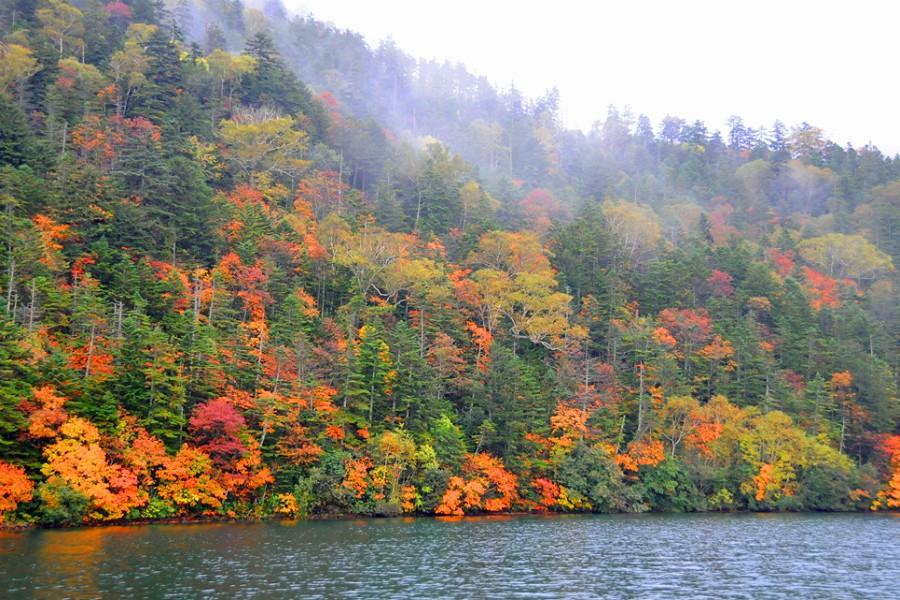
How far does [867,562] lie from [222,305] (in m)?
45.1

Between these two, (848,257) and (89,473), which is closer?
(89,473)

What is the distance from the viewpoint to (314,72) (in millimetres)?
135875

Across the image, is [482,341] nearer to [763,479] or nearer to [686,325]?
[686,325]

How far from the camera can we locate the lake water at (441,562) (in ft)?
85.4

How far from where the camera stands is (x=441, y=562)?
32.2m

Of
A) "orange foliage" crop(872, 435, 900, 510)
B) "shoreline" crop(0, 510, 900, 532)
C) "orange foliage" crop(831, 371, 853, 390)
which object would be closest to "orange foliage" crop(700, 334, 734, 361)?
"orange foliage" crop(831, 371, 853, 390)

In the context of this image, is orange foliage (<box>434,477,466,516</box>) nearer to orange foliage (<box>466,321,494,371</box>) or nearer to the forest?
the forest

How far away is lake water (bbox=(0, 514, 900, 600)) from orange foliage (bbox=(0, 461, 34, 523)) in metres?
1.99

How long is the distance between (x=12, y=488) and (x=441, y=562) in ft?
73.9

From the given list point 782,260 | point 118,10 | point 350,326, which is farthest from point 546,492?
point 118,10

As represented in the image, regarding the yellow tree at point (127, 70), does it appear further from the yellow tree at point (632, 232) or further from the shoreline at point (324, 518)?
the yellow tree at point (632, 232)

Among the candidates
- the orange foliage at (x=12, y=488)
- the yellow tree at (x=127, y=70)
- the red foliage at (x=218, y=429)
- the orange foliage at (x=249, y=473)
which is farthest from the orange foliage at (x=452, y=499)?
the yellow tree at (x=127, y=70)

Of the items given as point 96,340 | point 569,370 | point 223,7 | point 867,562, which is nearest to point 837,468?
point 569,370

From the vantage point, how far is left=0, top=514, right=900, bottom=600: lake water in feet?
85.4
